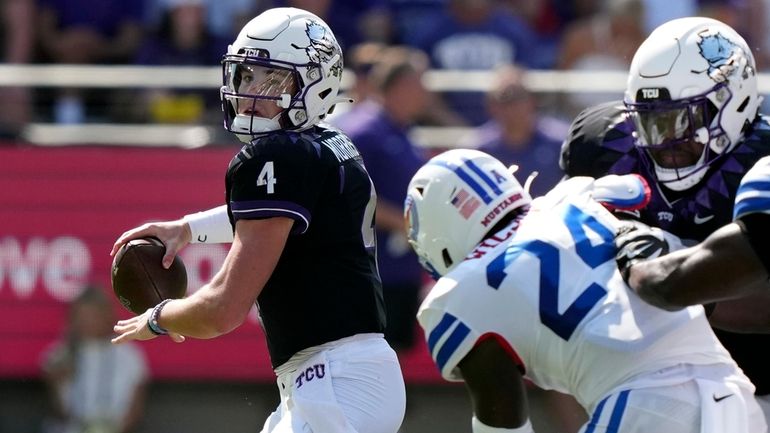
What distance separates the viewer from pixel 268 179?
11.1ft

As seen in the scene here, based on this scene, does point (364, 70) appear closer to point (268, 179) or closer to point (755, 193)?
point (268, 179)

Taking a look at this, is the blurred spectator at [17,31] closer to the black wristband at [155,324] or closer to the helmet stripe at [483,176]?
the black wristband at [155,324]

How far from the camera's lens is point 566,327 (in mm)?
3258

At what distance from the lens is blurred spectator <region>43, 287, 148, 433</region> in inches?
297

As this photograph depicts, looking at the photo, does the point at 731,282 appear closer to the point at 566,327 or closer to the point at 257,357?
the point at 566,327

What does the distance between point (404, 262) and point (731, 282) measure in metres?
4.17

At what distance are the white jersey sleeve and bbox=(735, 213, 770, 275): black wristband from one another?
2cm

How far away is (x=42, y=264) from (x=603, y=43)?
3502 millimetres

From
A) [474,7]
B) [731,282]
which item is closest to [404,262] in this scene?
[474,7]

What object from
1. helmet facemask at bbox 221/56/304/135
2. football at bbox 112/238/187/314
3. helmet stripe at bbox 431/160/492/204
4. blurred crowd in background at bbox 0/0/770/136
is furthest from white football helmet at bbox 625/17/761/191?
blurred crowd in background at bbox 0/0/770/136

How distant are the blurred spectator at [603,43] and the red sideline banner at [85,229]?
6.82 feet

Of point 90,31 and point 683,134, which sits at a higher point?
point 683,134

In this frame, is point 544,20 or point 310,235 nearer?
point 310,235

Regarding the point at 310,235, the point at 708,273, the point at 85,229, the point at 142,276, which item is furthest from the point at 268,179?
the point at 85,229
